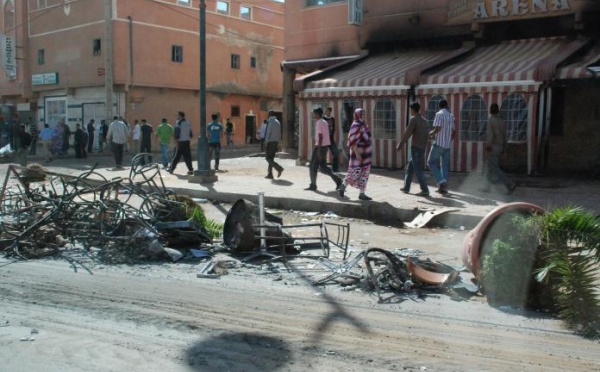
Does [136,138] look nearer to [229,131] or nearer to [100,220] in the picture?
[229,131]

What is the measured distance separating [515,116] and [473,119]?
0.99m

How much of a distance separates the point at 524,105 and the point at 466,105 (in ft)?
4.57

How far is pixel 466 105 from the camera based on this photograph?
569 inches

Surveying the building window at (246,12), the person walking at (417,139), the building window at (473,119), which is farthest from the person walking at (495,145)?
the building window at (246,12)

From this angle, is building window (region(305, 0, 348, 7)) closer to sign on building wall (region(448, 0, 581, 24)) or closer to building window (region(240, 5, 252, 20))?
sign on building wall (region(448, 0, 581, 24))

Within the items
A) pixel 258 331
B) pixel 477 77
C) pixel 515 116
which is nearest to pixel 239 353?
pixel 258 331

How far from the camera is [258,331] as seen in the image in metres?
4.66

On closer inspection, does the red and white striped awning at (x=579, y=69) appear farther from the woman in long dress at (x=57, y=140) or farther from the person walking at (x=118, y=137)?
the woman in long dress at (x=57, y=140)

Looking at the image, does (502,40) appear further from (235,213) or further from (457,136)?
(235,213)

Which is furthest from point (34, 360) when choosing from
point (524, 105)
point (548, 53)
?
point (548, 53)

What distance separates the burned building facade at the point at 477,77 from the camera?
44.4ft

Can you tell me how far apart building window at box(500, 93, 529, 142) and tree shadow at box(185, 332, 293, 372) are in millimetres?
11053

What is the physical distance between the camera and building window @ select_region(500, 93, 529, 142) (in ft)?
45.1

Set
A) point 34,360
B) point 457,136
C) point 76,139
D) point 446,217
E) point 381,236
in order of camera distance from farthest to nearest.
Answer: point 76,139, point 457,136, point 446,217, point 381,236, point 34,360
